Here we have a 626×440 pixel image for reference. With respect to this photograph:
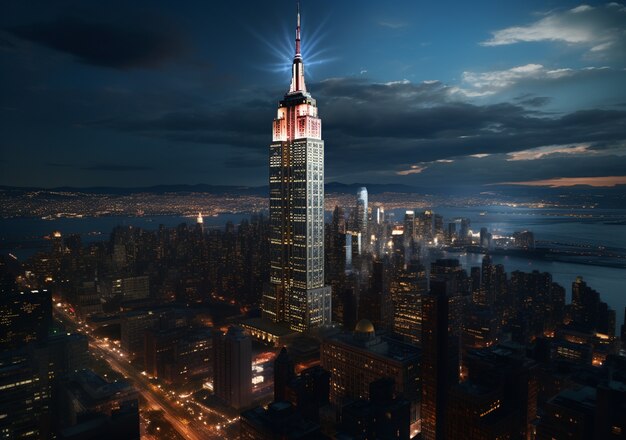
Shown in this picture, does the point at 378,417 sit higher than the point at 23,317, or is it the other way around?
the point at 23,317

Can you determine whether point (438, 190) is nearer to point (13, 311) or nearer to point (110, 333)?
point (110, 333)

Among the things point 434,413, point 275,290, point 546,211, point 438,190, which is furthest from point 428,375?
point 438,190

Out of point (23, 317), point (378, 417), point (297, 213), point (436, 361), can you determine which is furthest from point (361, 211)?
point (378, 417)

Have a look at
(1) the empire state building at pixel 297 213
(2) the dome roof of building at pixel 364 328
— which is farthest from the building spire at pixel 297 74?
(2) the dome roof of building at pixel 364 328

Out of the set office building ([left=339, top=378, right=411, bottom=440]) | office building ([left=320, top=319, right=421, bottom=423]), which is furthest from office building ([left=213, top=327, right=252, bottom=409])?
office building ([left=339, top=378, right=411, bottom=440])

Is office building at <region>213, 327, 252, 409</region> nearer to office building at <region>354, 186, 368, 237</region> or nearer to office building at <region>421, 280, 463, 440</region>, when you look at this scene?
office building at <region>421, 280, 463, 440</region>

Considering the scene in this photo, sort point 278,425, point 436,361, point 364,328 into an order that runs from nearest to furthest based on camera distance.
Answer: point 278,425, point 436,361, point 364,328

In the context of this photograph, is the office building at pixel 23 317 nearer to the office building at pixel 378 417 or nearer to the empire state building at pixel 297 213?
the empire state building at pixel 297 213

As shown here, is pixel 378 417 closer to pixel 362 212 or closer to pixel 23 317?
pixel 23 317
